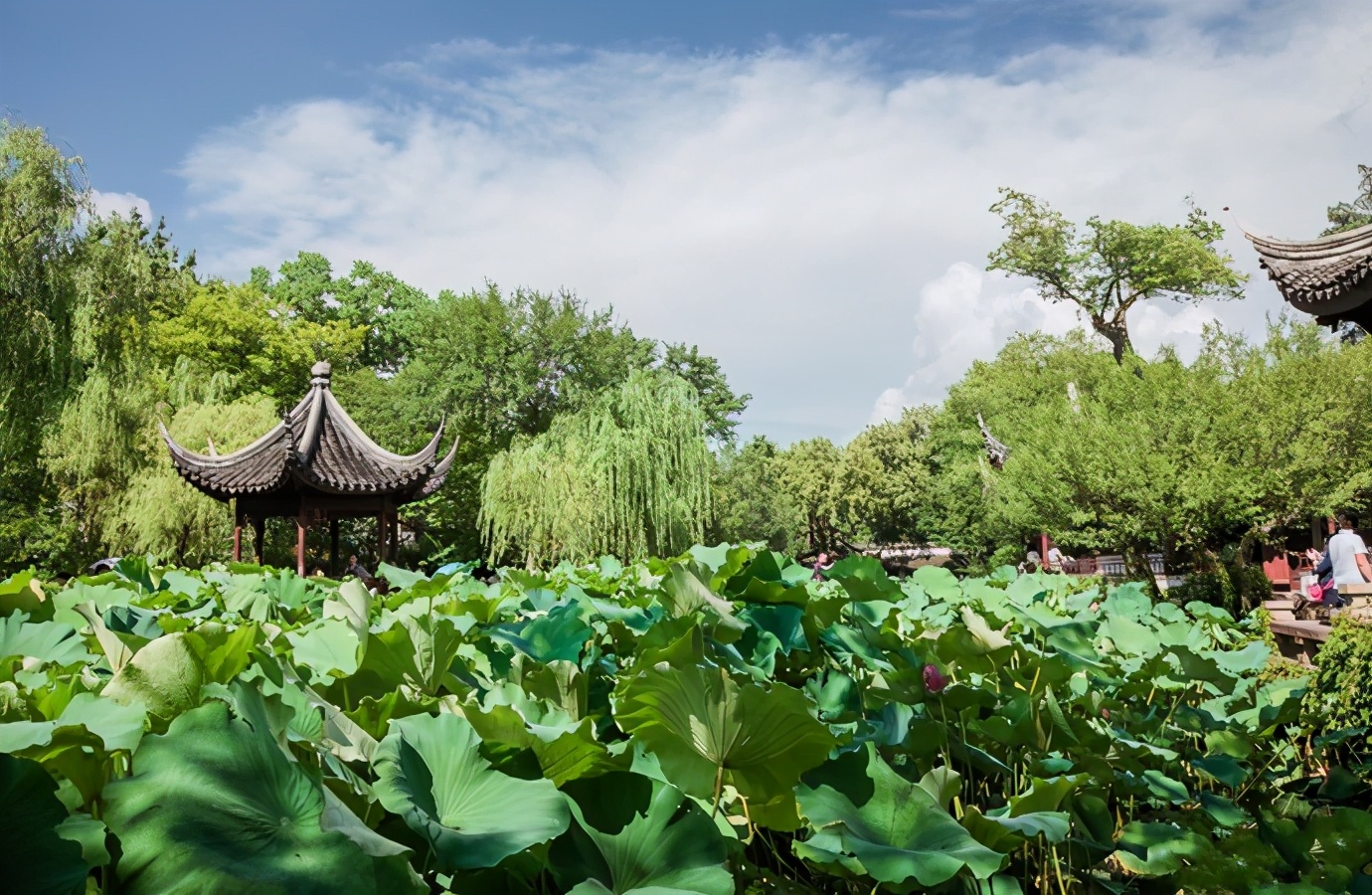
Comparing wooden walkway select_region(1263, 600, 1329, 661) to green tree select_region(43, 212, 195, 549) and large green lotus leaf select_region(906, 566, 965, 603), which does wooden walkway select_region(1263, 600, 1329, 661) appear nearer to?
large green lotus leaf select_region(906, 566, 965, 603)

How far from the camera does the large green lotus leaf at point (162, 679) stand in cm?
A: 78

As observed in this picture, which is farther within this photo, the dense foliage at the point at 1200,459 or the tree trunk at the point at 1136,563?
the tree trunk at the point at 1136,563

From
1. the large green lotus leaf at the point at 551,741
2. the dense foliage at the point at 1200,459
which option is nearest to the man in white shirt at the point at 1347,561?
the dense foliage at the point at 1200,459

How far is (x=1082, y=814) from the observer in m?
1.20

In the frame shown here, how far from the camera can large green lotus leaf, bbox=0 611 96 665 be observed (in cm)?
121

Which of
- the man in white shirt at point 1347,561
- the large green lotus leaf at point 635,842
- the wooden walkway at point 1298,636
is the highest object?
the large green lotus leaf at point 635,842

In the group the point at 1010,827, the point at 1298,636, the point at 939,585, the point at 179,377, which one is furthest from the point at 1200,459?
the point at 179,377

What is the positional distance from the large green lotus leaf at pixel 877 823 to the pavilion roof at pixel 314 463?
13124 millimetres

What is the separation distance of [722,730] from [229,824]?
358mm

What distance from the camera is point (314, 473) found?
13688mm

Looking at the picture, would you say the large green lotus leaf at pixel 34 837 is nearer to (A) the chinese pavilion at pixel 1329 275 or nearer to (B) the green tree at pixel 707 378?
(A) the chinese pavilion at pixel 1329 275

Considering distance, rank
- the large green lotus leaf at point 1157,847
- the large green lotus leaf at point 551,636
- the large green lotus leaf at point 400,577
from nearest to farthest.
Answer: the large green lotus leaf at point 1157,847 → the large green lotus leaf at point 551,636 → the large green lotus leaf at point 400,577

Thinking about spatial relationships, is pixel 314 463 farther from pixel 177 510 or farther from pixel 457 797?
pixel 457 797

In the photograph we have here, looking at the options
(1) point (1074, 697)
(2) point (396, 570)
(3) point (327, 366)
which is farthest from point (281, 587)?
(3) point (327, 366)
